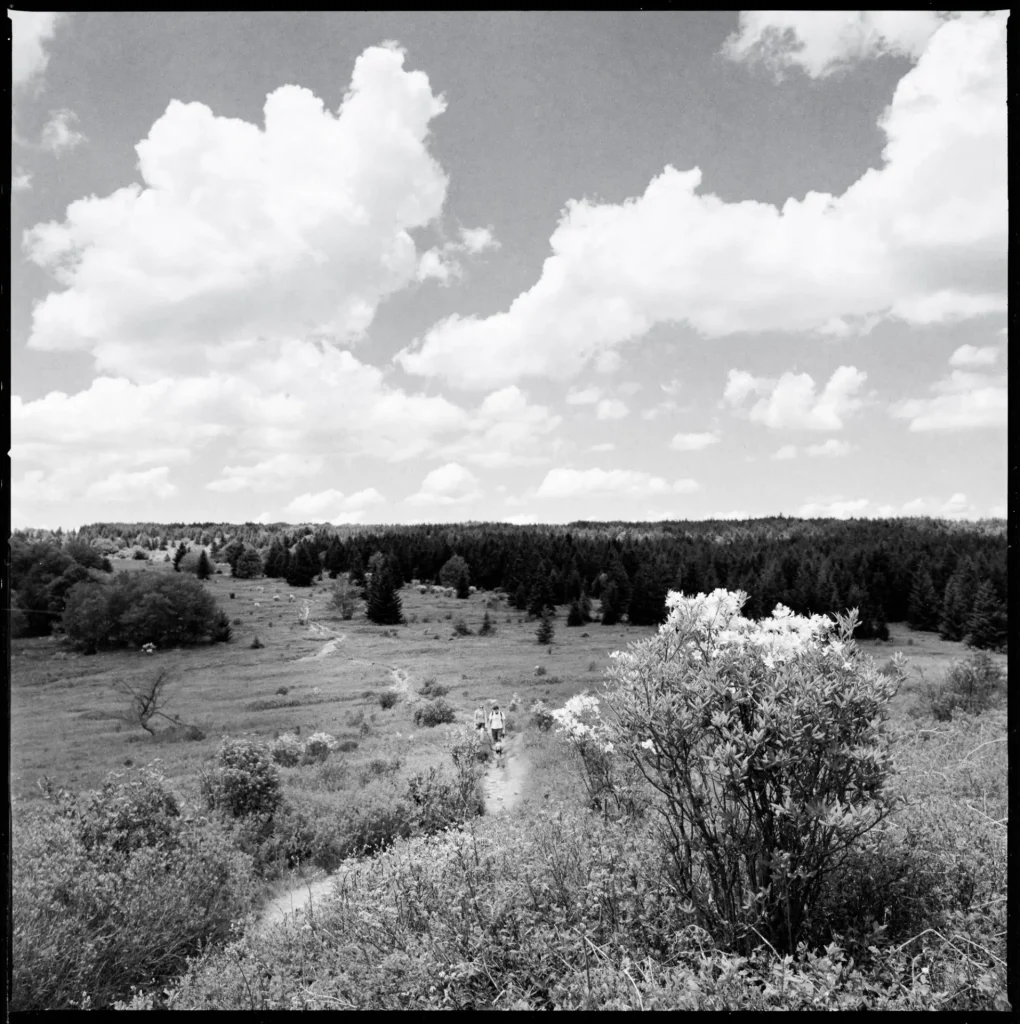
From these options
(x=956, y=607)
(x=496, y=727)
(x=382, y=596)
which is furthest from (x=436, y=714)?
(x=956, y=607)

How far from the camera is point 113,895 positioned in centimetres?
613

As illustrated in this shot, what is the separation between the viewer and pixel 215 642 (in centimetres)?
2106

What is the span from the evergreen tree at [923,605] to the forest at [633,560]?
32 millimetres

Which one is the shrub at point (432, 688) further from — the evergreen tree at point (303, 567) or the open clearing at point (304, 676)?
the evergreen tree at point (303, 567)

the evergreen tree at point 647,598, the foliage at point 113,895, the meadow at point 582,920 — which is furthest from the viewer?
the evergreen tree at point 647,598

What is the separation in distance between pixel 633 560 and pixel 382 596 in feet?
29.1

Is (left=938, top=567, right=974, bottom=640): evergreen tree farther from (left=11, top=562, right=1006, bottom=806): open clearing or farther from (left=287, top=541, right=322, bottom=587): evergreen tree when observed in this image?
(left=287, top=541, right=322, bottom=587): evergreen tree

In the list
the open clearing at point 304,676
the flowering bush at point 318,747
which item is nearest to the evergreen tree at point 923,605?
the open clearing at point 304,676

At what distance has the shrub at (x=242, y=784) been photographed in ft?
37.1

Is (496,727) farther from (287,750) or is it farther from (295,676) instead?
(295,676)

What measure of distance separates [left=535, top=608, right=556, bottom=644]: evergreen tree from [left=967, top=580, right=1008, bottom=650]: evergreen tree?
10418mm

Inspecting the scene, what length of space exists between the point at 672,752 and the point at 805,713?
90 cm

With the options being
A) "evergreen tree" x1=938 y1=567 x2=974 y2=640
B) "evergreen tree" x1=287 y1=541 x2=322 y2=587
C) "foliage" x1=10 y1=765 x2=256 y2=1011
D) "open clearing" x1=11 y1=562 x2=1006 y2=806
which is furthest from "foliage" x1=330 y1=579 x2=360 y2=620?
"evergreen tree" x1=938 y1=567 x2=974 y2=640

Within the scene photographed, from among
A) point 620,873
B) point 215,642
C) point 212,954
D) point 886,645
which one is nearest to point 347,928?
point 212,954
